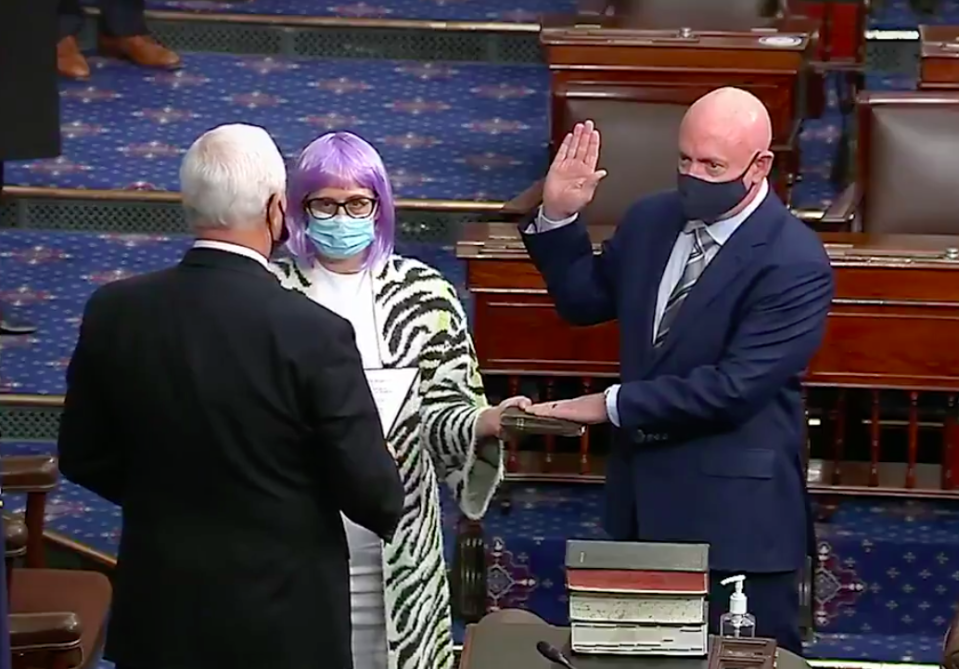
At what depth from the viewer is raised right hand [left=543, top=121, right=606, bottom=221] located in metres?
3.22

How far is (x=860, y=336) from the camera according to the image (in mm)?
4199

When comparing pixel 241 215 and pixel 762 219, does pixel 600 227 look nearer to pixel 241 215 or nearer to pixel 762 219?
pixel 762 219

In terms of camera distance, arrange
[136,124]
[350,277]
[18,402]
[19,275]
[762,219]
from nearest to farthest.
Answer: [350,277] < [762,219] < [18,402] < [19,275] < [136,124]

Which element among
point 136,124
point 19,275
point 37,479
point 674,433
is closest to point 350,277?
point 674,433

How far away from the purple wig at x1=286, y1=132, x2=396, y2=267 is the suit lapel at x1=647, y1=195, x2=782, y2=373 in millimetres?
554

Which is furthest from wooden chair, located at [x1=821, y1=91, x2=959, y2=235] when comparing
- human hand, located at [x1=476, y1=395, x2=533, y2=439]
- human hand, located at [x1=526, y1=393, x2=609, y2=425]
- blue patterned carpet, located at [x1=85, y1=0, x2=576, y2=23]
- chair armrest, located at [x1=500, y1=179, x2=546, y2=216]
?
blue patterned carpet, located at [x1=85, y1=0, x2=576, y2=23]

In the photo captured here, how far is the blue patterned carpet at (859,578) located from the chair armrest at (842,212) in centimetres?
72

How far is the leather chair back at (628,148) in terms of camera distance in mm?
4895

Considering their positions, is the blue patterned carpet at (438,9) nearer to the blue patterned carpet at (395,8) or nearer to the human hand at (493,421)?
the blue patterned carpet at (395,8)

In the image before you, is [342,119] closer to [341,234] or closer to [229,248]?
[341,234]

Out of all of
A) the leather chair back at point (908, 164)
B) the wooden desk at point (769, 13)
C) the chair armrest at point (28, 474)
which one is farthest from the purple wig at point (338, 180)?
the wooden desk at point (769, 13)

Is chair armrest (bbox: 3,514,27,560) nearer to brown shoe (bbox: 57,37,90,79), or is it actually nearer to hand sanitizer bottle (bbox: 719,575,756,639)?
hand sanitizer bottle (bbox: 719,575,756,639)

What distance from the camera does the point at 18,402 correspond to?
490 cm

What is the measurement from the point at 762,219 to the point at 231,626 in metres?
1.16
